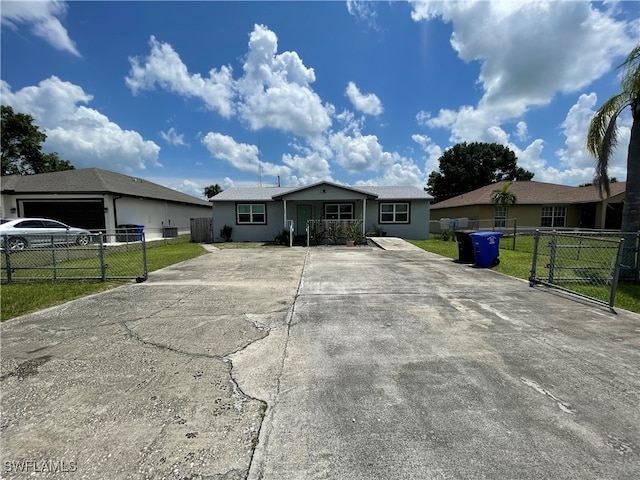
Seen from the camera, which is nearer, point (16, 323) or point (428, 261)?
point (16, 323)

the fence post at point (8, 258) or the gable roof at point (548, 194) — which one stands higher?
the gable roof at point (548, 194)

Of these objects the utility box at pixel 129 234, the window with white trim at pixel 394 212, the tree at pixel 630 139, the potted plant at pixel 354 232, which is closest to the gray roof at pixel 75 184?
the utility box at pixel 129 234

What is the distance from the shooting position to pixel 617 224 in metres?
21.6

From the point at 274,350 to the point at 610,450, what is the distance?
2997mm

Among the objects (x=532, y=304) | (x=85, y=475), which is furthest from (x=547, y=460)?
(x=532, y=304)

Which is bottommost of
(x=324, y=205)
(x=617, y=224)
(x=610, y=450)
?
(x=610, y=450)

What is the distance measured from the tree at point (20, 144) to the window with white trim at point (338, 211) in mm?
34688

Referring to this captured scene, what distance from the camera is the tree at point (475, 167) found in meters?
46.4

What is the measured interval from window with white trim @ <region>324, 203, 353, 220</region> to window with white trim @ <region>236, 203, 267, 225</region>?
4.00 m

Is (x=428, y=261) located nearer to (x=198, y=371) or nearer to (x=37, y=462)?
(x=198, y=371)

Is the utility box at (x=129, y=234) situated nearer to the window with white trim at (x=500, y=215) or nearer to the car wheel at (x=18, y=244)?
the car wheel at (x=18, y=244)

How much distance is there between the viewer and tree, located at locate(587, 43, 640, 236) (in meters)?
7.67

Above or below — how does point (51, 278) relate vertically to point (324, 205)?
below

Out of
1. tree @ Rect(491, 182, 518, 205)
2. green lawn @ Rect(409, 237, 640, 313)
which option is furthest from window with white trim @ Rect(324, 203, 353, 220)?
tree @ Rect(491, 182, 518, 205)
